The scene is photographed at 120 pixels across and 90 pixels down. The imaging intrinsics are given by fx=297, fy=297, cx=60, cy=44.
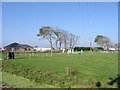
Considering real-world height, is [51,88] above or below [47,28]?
below

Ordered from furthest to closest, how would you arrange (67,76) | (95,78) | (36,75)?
(36,75), (67,76), (95,78)

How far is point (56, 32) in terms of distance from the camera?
104125mm

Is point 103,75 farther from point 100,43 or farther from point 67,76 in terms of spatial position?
point 100,43

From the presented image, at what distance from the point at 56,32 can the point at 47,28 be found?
3.46m

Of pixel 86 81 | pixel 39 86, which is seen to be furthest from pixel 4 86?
pixel 86 81

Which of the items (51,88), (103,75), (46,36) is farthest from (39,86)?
(46,36)

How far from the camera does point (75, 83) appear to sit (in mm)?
14805

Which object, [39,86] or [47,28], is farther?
[47,28]

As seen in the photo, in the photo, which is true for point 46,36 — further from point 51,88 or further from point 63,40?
point 51,88

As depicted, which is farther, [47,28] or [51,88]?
[47,28]

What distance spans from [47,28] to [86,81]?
8957 centimetres

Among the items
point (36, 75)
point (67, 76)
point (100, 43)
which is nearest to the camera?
point (67, 76)

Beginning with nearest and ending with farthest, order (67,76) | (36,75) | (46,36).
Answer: (67,76), (36,75), (46,36)

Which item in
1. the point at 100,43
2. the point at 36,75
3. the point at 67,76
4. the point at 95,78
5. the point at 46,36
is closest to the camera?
the point at 95,78
